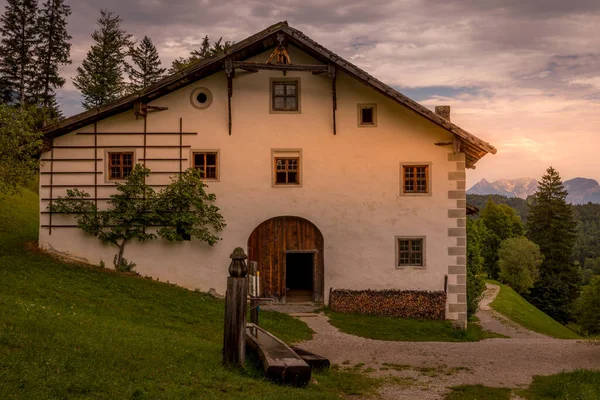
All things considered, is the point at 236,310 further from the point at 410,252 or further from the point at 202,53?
the point at 202,53

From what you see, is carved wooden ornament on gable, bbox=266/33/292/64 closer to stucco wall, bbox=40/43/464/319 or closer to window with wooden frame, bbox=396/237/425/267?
stucco wall, bbox=40/43/464/319

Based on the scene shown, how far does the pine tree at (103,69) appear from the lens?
6025cm

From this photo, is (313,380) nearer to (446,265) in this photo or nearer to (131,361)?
(131,361)

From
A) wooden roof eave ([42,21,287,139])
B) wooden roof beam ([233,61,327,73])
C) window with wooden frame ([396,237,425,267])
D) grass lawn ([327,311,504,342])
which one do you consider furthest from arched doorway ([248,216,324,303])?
wooden roof eave ([42,21,287,139])

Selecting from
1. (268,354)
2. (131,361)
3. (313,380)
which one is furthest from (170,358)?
(313,380)

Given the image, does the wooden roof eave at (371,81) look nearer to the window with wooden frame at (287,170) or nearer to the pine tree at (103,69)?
the window with wooden frame at (287,170)

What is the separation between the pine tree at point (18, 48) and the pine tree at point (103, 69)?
4947 mm

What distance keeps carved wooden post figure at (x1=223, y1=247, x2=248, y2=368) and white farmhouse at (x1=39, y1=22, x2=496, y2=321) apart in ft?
40.3

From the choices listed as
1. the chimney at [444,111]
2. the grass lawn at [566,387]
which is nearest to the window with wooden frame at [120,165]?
Answer: the chimney at [444,111]

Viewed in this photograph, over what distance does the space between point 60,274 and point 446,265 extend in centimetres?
1429

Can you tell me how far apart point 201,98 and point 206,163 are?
260cm

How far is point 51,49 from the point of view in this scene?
57.2 m

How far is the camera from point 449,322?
22.0 metres

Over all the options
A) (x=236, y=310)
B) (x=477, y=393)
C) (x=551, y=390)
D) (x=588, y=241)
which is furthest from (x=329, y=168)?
(x=588, y=241)
